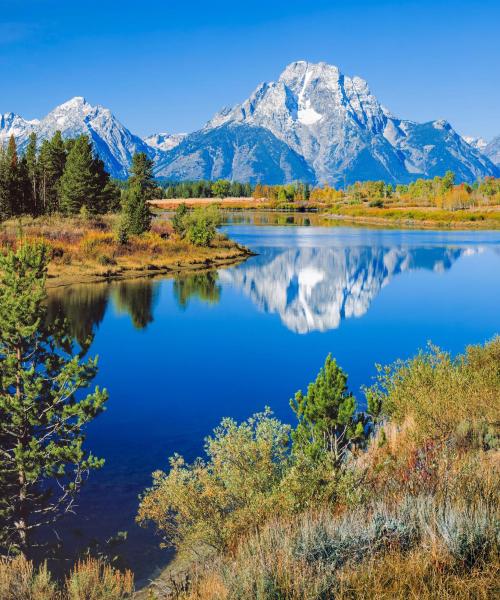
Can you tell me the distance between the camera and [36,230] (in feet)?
221

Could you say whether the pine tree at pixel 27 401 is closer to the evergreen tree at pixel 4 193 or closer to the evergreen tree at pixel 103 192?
the evergreen tree at pixel 4 193

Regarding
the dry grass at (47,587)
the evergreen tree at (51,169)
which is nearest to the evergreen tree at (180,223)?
the evergreen tree at (51,169)

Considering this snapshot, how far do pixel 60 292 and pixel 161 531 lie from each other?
38962mm

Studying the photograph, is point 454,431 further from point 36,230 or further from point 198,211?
point 198,211

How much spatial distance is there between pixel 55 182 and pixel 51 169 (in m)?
2.70

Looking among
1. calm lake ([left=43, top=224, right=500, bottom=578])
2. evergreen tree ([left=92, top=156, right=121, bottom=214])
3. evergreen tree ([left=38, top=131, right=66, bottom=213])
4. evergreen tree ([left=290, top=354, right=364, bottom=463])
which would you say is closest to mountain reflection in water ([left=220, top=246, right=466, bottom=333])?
calm lake ([left=43, top=224, right=500, bottom=578])

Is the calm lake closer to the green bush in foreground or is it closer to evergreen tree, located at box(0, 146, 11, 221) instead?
the green bush in foreground

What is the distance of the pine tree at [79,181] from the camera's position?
88375 mm

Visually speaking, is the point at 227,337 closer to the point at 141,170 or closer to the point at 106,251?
the point at 106,251

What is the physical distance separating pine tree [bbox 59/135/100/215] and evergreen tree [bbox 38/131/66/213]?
12.2m

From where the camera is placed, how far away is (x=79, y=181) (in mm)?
89125

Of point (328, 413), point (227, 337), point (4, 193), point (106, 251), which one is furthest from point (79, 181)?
point (328, 413)

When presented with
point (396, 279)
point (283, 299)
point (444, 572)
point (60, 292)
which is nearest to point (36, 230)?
point (60, 292)

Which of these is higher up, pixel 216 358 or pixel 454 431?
pixel 454 431
